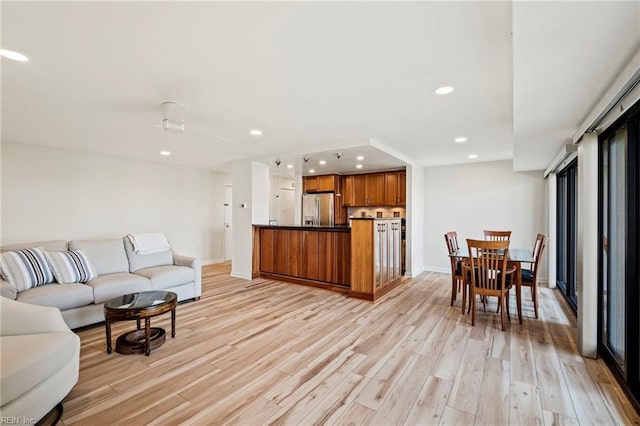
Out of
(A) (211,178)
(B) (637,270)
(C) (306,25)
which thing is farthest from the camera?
(A) (211,178)

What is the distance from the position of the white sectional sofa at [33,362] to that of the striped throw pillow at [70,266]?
4.33ft

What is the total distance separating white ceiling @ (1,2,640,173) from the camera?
4.91 feet

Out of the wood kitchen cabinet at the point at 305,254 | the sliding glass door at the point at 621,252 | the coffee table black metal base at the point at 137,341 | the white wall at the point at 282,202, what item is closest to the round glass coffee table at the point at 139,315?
the coffee table black metal base at the point at 137,341

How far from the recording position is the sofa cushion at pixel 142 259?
13.3 feet

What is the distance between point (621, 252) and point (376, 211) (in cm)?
488

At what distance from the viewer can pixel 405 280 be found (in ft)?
18.3

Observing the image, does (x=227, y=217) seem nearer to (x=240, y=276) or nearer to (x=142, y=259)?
(x=240, y=276)

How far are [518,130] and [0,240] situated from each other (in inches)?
274

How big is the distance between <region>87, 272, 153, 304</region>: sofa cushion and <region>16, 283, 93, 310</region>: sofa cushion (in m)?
0.08

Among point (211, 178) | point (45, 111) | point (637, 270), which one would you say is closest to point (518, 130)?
point (637, 270)

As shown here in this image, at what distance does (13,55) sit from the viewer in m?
1.98

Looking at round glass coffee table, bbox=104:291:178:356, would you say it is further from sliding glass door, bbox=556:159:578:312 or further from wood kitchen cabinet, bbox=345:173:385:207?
sliding glass door, bbox=556:159:578:312

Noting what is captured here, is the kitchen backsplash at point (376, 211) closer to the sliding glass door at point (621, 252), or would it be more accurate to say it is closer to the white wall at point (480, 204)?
the white wall at point (480, 204)

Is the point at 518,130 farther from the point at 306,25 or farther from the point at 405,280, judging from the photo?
the point at 405,280
